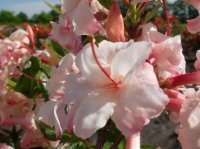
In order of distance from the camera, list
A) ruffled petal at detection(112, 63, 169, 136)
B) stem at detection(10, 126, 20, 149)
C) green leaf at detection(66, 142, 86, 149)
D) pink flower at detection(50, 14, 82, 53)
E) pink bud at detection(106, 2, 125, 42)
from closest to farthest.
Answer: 1. ruffled petal at detection(112, 63, 169, 136)
2. pink bud at detection(106, 2, 125, 42)
3. pink flower at detection(50, 14, 82, 53)
4. green leaf at detection(66, 142, 86, 149)
5. stem at detection(10, 126, 20, 149)

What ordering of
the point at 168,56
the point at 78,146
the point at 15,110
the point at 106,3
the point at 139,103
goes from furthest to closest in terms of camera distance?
the point at 15,110
the point at 78,146
the point at 106,3
the point at 168,56
the point at 139,103

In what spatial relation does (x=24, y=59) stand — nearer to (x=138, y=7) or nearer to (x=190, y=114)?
(x=138, y=7)

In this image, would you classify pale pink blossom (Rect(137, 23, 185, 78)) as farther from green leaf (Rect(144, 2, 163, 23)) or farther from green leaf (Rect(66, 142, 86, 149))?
green leaf (Rect(66, 142, 86, 149))

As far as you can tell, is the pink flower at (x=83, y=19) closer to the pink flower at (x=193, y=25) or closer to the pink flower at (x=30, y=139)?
the pink flower at (x=193, y=25)

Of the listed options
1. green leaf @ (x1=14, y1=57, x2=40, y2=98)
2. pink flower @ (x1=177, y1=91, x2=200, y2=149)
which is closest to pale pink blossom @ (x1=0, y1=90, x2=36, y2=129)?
green leaf @ (x1=14, y1=57, x2=40, y2=98)

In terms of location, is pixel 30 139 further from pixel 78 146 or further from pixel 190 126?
pixel 190 126

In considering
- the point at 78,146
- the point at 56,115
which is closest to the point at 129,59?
the point at 56,115
